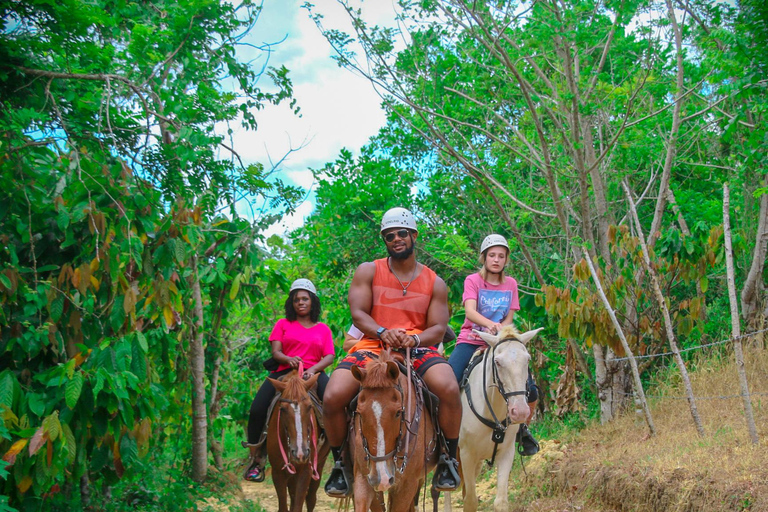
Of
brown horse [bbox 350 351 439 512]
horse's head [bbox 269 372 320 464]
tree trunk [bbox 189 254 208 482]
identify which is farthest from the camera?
tree trunk [bbox 189 254 208 482]

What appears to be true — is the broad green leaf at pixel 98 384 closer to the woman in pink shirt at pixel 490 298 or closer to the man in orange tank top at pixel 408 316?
the man in orange tank top at pixel 408 316

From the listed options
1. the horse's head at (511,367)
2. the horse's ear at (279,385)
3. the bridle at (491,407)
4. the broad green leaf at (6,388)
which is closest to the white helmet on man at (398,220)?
the horse's head at (511,367)

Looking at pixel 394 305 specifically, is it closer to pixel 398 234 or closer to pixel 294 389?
pixel 398 234

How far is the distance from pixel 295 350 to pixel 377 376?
12.1 feet

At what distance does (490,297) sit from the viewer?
7.26 meters

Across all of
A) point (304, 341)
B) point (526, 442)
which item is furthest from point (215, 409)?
point (526, 442)

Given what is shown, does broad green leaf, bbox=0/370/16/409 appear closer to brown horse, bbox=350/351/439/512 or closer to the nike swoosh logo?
brown horse, bbox=350/351/439/512

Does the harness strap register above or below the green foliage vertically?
below

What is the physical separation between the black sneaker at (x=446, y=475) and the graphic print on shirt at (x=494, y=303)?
2.09m

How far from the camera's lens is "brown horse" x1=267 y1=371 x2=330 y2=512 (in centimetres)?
674

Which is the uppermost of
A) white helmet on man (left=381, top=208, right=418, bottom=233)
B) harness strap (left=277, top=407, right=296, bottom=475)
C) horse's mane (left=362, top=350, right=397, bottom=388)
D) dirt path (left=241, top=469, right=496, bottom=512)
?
white helmet on man (left=381, top=208, right=418, bottom=233)

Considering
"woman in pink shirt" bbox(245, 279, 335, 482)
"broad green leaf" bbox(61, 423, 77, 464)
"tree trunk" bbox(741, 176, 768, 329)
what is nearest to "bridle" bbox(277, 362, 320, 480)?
"woman in pink shirt" bbox(245, 279, 335, 482)

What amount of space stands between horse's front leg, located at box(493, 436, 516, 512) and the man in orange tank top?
1155 mm

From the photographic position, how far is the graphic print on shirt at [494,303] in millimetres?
7250
